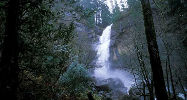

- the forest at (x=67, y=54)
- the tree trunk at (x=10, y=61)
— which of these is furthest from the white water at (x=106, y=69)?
the tree trunk at (x=10, y=61)

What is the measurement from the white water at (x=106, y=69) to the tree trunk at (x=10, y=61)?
72.8 feet

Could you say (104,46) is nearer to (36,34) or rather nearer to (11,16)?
(36,34)

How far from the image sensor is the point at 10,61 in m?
2.49

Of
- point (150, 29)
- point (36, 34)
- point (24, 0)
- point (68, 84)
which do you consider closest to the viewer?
point (24, 0)

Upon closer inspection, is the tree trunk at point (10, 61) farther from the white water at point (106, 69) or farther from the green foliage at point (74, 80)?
the white water at point (106, 69)

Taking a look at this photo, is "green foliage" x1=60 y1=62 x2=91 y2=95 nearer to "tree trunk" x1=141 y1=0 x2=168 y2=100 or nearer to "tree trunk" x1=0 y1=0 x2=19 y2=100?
"tree trunk" x1=141 y1=0 x2=168 y2=100

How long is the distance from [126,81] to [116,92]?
26.6 feet

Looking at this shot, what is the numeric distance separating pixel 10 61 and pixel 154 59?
160 inches

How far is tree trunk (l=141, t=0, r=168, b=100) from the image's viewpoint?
430 cm

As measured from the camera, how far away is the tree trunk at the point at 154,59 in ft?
14.1

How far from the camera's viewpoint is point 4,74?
7.80ft

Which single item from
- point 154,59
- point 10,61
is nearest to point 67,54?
point 154,59

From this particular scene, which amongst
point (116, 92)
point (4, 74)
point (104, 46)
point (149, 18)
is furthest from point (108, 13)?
point (4, 74)

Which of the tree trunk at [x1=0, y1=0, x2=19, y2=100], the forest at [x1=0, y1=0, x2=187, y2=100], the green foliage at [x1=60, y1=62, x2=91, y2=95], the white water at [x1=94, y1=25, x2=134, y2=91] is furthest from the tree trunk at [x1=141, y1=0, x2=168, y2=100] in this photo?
the white water at [x1=94, y1=25, x2=134, y2=91]
